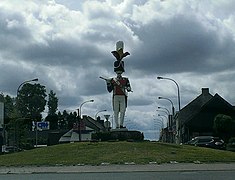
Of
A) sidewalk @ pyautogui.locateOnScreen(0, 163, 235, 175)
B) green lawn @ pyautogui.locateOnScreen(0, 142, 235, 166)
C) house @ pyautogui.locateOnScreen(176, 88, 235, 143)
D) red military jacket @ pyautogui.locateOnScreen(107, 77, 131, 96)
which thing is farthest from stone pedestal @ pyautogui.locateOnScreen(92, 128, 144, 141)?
house @ pyautogui.locateOnScreen(176, 88, 235, 143)

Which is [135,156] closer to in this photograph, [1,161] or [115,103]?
[1,161]

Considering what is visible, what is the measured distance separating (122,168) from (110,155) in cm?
451

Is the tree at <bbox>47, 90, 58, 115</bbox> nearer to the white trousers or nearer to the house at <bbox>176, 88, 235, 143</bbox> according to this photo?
the house at <bbox>176, 88, 235, 143</bbox>

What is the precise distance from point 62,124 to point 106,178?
122089 millimetres

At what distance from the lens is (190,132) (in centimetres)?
7831

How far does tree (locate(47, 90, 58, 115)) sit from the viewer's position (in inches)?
4988

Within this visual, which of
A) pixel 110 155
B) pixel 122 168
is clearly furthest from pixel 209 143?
pixel 122 168

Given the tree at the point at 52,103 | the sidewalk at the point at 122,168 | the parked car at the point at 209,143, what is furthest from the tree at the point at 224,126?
the tree at the point at 52,103

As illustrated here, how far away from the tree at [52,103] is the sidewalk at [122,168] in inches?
4007

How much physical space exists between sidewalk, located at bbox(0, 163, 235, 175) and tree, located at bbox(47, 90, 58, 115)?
10179 cm

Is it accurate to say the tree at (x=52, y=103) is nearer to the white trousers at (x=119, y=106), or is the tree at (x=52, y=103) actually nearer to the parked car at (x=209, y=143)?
the parked car at (x=209, y=143)

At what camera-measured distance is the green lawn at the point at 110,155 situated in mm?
26531

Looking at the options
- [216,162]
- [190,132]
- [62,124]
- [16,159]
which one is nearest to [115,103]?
[16,159]

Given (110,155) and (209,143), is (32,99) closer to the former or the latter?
(209,143)
